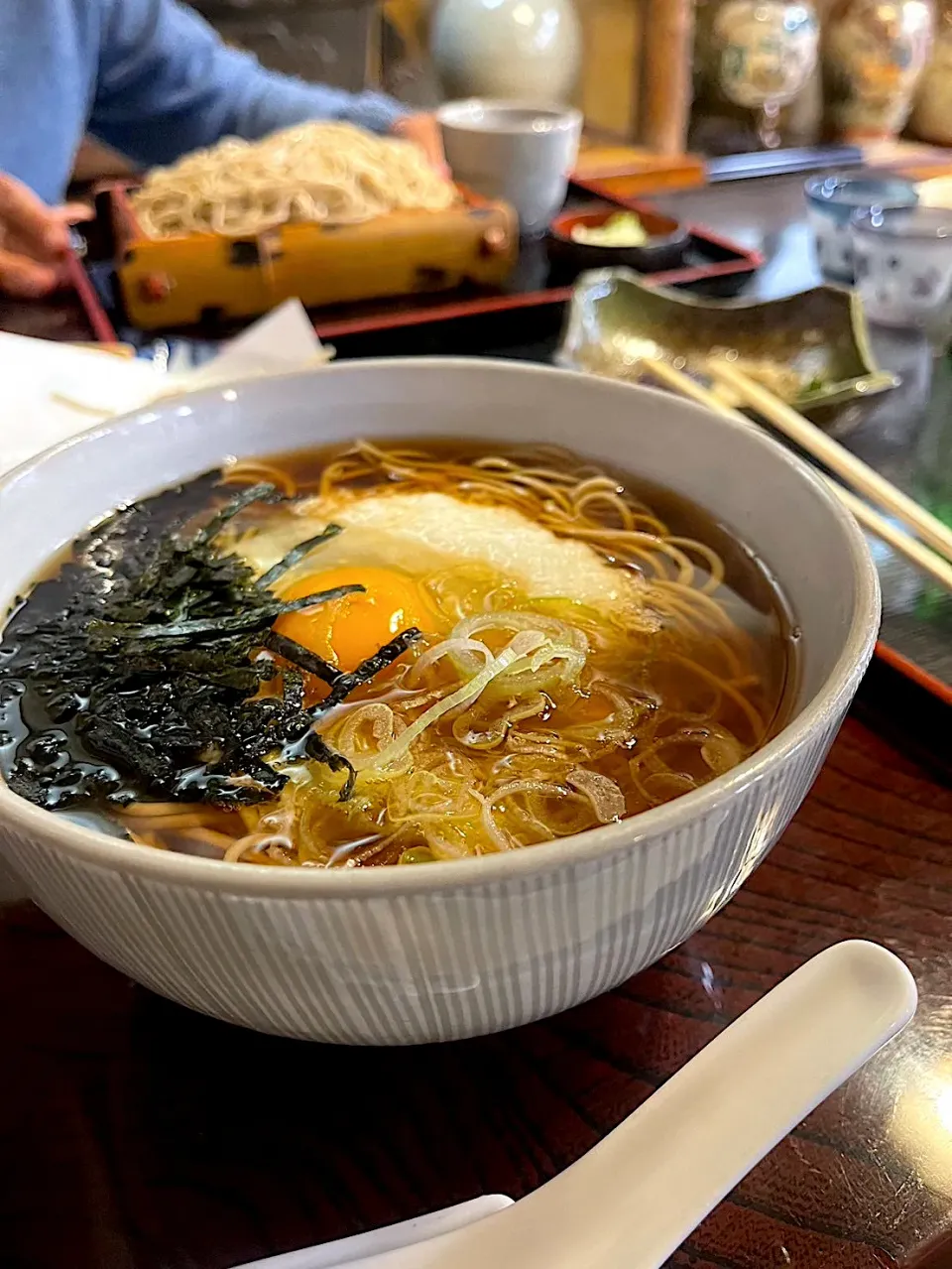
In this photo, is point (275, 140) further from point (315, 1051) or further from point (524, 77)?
point (315, 1051)

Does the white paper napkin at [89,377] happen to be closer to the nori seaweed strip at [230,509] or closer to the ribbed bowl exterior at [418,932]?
the nori seaweed strip at [230,509]

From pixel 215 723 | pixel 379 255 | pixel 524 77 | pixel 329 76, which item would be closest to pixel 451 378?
pixel 215 723

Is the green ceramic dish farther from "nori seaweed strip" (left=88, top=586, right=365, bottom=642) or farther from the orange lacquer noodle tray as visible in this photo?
"nori seaweed strip" (left=88, top=586, right=365, bottom=642)

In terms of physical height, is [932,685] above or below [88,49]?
below

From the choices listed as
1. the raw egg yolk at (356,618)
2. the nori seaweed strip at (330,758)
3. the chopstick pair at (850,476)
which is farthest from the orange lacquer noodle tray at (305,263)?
the nori seaweed strip at (330,758)

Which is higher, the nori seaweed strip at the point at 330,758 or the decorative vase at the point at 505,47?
the decorative vase at the point at 505,47

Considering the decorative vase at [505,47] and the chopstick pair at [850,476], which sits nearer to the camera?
the chopstick pair at [850,476]
